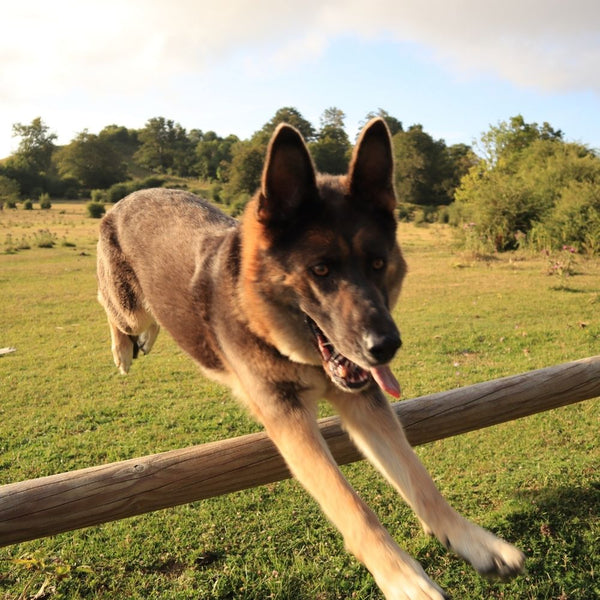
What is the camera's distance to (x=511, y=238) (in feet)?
80.3

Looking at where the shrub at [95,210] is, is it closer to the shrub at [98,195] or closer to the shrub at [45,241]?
the shrub at [98,195]

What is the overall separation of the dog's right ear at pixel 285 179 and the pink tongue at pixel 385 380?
2.83 feet

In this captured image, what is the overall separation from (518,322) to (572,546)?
7765 millimetres

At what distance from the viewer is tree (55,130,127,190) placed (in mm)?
40991

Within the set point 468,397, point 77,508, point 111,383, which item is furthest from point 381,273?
point 111,383

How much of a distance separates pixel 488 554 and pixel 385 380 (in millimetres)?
890

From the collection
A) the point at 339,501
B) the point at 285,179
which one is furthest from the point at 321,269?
the point at 339,501

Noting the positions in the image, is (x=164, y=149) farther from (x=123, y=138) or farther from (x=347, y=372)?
(x=347, y=372)

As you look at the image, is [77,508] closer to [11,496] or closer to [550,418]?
[11,496]

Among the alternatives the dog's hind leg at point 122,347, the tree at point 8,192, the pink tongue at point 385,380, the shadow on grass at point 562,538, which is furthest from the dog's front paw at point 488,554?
the tree at point 8,192

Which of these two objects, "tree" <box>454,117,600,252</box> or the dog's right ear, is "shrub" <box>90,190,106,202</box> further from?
the dog's right ear

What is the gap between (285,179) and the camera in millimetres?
2648

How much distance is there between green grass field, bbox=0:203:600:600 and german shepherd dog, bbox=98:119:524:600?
1405 mm

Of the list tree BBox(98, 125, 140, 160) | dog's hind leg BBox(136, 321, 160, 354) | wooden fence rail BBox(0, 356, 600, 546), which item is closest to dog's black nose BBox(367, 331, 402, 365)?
wooden fence rail BBox(0, 356, 600, 546)
